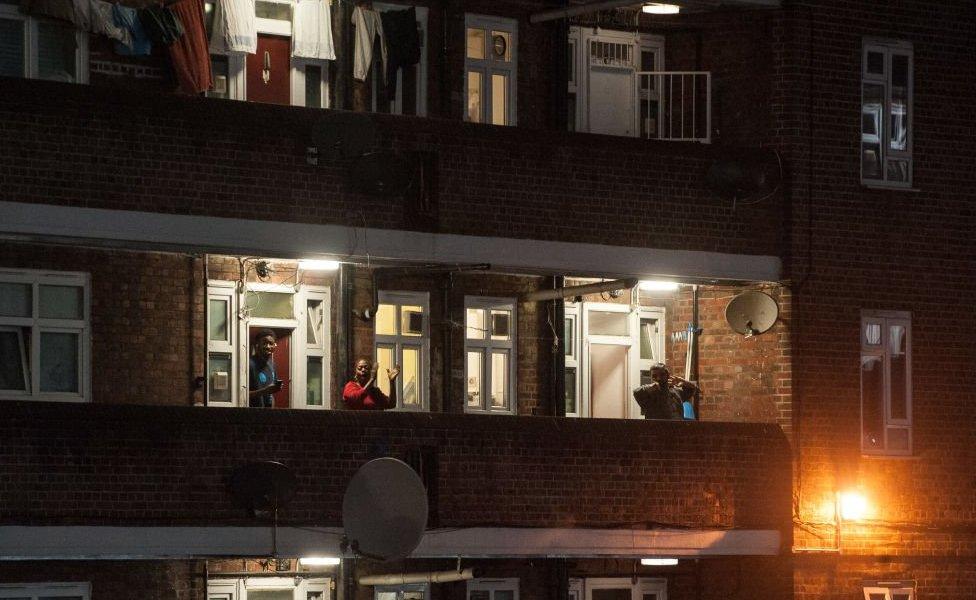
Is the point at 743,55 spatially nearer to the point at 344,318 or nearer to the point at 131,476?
the point at 344,318

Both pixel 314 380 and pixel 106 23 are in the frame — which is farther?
pixel 314 380

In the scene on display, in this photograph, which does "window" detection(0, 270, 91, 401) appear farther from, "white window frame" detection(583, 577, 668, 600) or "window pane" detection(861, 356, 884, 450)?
"window pane" detection(861, 356, 884, 450)

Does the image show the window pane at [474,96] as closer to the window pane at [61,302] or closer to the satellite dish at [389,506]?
the window pane at [61,302]

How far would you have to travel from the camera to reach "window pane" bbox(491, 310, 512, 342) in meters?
24.5

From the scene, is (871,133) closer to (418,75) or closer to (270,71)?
(418,75)

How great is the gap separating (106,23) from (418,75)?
359cm

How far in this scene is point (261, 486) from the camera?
2111 cm

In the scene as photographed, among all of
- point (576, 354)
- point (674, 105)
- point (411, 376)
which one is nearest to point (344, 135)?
point (411, 376)

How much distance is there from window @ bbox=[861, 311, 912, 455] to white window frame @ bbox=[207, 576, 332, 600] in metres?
6.15

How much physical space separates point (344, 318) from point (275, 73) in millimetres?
2661

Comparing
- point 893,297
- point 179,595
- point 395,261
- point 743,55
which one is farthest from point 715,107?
point 179,595

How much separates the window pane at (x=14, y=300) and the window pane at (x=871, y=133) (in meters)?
9.32

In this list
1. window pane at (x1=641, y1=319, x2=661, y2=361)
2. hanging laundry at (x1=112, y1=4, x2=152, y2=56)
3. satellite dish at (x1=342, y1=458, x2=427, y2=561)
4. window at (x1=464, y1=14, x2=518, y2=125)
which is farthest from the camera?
window pane at (x1=641, y1=319, x2=661, y2=361)

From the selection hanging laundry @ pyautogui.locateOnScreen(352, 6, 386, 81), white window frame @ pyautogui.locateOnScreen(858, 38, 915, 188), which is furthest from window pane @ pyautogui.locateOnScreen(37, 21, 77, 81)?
white window frame @ pyautogui.locateOnScreen(858, 38, 915, 188)
